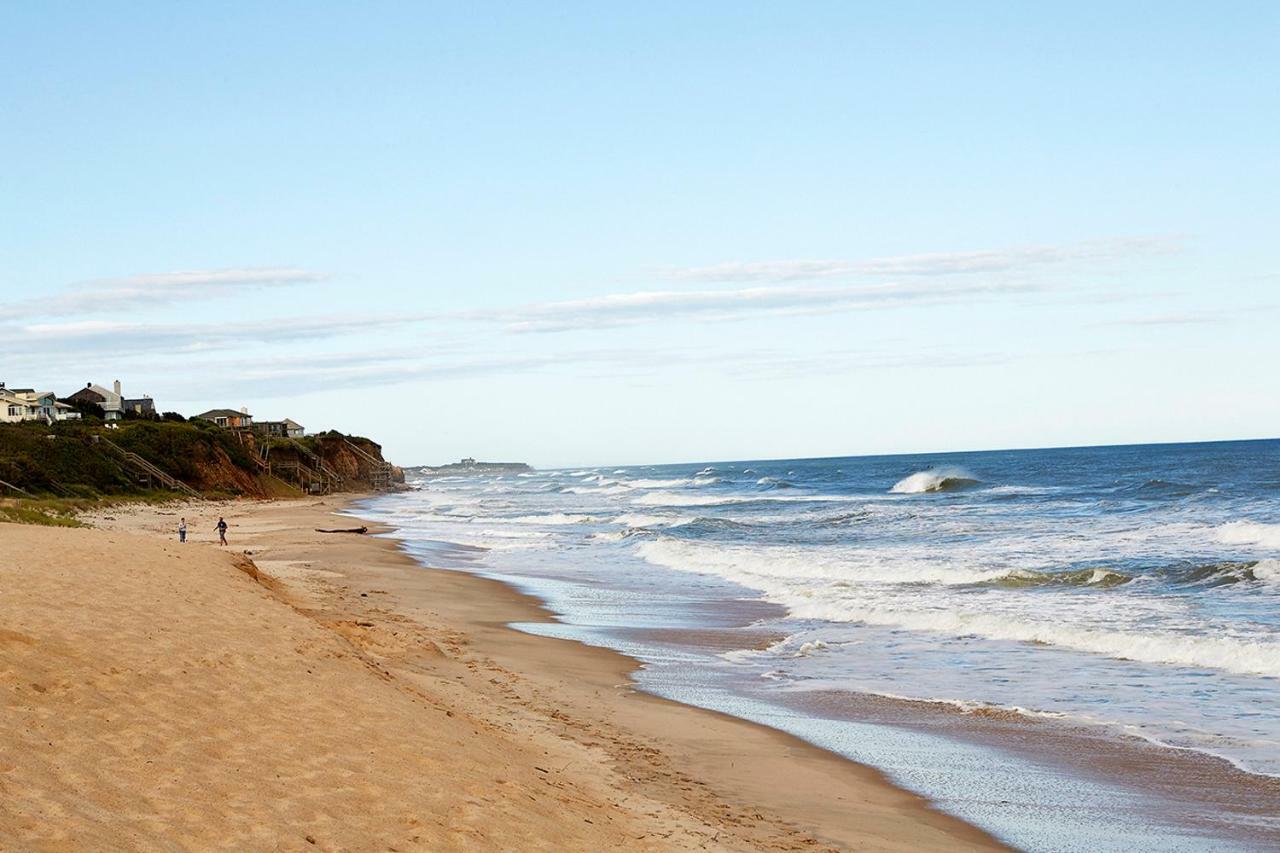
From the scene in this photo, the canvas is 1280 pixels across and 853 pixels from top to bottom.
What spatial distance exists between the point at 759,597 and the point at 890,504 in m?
38.2

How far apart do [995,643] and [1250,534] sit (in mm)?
19639

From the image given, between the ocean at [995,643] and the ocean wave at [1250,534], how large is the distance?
0.14 meters

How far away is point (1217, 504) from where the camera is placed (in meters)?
48.5

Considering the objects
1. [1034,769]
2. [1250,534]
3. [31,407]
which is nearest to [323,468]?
[31,407]

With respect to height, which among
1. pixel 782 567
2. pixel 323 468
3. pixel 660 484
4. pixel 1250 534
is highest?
pixel 323 468

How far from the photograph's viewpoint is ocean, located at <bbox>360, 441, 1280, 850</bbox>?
1055cm

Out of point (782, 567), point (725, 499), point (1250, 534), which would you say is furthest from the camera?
point (725, 499)


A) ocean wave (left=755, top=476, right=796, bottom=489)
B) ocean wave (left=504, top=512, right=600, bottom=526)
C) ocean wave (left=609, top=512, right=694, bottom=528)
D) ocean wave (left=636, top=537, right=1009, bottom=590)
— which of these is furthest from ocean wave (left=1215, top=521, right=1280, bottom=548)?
ocean wave (left=755, top=476, right=796, bottom=489)

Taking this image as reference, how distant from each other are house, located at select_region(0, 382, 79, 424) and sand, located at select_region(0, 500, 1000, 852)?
74382mm

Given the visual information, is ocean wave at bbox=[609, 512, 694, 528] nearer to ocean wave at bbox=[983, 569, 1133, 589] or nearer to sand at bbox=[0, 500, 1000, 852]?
ocean wave at bbox=[983, 569, 1133, 589]

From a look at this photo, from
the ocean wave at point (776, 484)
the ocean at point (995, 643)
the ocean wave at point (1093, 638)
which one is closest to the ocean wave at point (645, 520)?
the ocean at point (995, 643)

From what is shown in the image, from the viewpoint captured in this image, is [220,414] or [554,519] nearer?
[554,519]

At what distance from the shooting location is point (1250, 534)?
34.1 meters

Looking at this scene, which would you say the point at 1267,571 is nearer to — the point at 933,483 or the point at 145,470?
the point at 933,483
